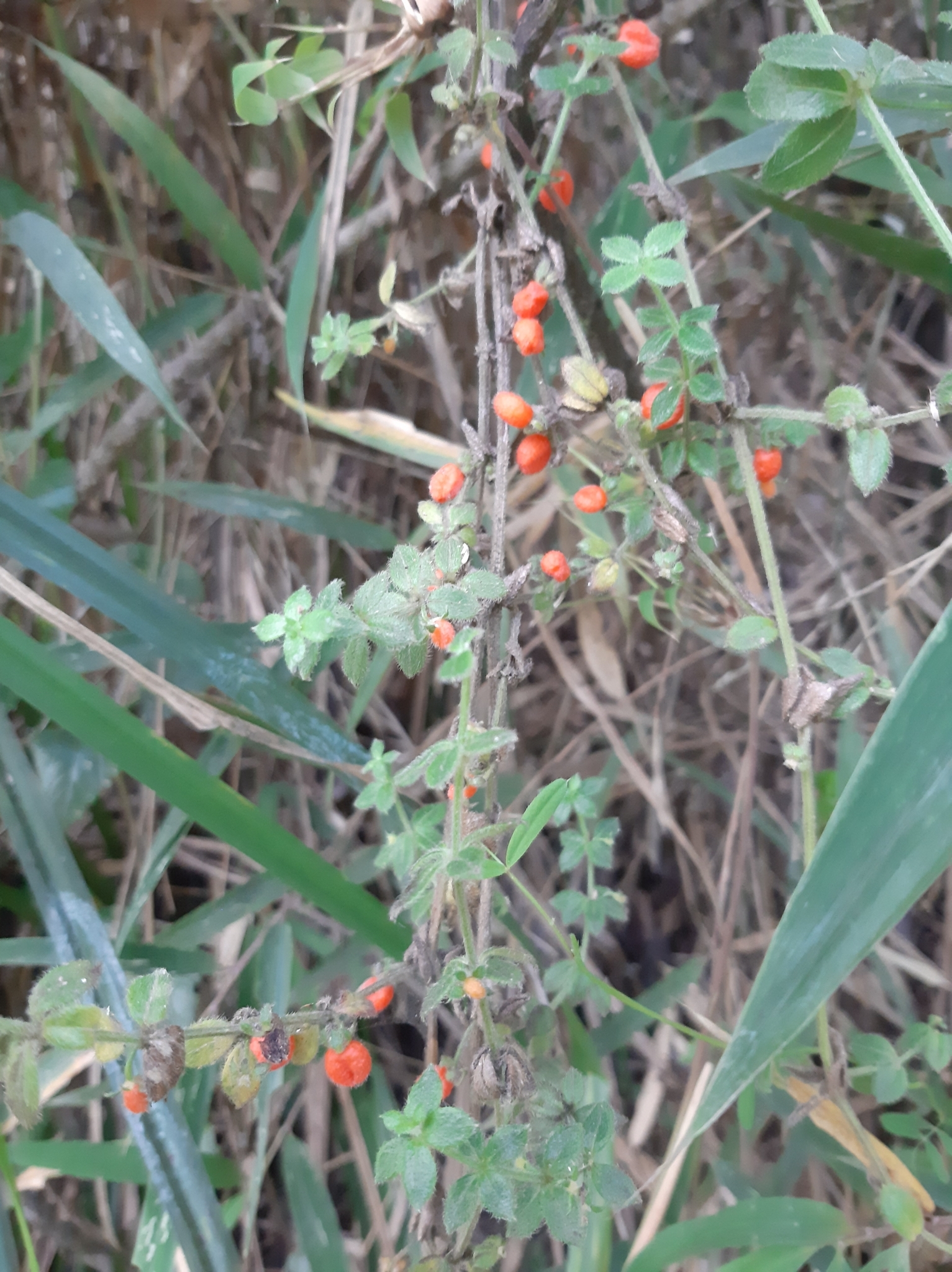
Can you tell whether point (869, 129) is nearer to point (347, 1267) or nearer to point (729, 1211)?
point (729, 1211)

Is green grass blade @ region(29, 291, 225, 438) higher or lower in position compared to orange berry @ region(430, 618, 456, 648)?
higher

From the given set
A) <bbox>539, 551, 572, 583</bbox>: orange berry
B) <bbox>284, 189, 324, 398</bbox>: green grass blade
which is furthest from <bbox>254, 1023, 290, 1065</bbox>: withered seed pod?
<bbox>284, 189, 324, 398</bbox>: green grass blade

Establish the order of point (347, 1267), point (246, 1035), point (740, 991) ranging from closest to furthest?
point (246, 1035), point (347, 1267), point (740, 991)

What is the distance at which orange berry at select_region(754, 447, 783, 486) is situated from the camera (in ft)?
1.55

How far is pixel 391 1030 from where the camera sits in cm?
82

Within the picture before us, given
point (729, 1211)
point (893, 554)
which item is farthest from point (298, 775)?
point (893, 554)

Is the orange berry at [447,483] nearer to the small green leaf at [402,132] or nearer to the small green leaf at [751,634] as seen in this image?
the small green leaf at [751,634]

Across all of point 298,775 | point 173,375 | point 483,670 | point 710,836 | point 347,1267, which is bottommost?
point 347,1267

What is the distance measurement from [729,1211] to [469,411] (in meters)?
0.76

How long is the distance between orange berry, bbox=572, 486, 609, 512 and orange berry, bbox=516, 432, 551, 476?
1.3 inches

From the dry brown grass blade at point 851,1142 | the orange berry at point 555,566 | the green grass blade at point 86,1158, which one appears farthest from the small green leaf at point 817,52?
the green grass blade at point 86,1158

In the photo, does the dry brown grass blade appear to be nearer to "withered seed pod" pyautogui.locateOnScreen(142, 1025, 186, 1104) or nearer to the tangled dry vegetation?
the tangled dry vegetation

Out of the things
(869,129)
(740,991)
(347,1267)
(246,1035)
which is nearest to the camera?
(246,1035)

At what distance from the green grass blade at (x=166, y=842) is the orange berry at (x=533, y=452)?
1.27 feet
